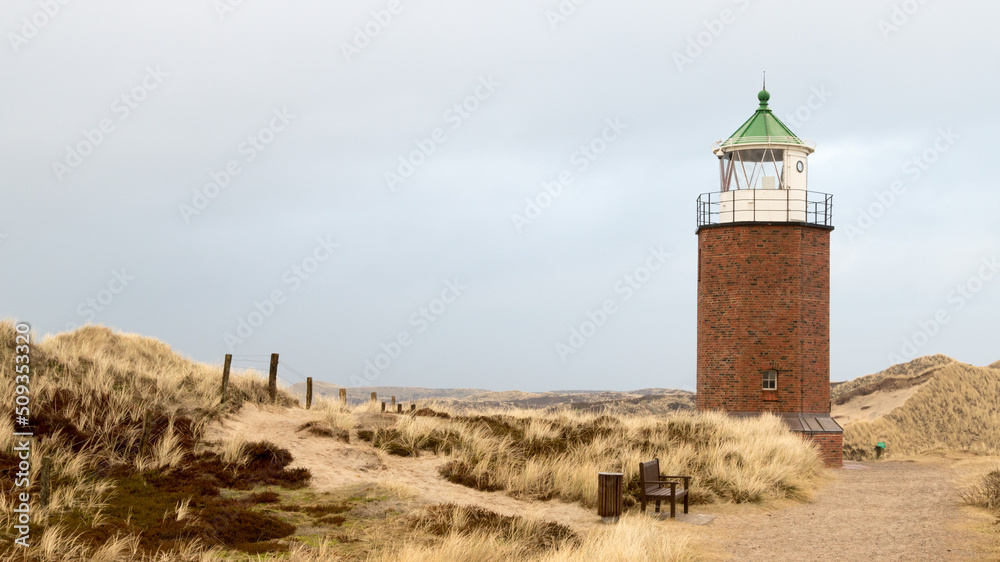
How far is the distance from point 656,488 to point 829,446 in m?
12.3

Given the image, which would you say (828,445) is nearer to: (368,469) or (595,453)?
(595,453)

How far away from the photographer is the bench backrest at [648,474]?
1273cm

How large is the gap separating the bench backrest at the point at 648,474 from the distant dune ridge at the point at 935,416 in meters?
19.9

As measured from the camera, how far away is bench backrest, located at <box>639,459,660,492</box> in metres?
12.7

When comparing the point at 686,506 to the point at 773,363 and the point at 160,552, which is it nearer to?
the point at 160,552

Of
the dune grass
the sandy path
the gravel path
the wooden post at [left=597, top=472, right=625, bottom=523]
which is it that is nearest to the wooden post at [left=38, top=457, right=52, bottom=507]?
the sandy path

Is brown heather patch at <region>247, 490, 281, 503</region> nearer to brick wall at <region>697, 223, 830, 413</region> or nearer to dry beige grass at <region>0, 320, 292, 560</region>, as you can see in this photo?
dry beige grass at <region>0, 320, 292, 560</region>

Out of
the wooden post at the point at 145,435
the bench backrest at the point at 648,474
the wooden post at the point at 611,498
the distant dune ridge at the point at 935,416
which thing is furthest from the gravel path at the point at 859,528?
the distant dune ridge at the point at 935,416

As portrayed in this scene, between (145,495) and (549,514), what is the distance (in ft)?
19.6

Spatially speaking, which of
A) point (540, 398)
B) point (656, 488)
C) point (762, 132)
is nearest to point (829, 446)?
point (762, 132)

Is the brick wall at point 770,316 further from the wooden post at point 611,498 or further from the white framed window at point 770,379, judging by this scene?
the wooden post at point 611,498

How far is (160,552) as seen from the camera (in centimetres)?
834

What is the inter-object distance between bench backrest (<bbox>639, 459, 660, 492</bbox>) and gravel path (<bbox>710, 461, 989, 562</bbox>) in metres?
1.13

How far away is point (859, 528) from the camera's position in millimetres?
12555
